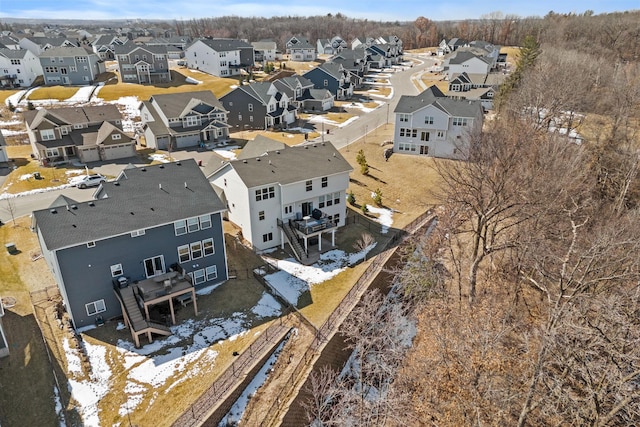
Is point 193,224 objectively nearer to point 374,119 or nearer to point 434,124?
point 434,124

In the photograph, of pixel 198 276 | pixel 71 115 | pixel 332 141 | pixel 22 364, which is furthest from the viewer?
pixel 332 141

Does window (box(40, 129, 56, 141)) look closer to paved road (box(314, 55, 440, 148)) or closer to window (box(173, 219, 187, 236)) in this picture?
paved road (box(314, 55, 440, 148))

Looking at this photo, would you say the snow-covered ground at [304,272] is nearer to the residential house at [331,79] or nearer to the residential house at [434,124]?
the residential house at [434,124]

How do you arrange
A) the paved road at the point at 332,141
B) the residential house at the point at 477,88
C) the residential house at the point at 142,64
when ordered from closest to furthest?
the paved road at the point at 332,141 < the residential house at the point at 477,88 < the residential house at the point at 142,64

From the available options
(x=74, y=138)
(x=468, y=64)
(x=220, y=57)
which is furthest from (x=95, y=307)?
(x=468, y=64)

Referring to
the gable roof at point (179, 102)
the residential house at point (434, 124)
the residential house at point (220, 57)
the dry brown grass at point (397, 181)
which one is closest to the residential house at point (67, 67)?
the residential house at point (220, 57)

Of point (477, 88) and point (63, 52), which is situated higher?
point (63, 52)

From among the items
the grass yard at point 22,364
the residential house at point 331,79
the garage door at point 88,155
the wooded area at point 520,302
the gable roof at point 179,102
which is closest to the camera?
the wooded area at point 520,302
